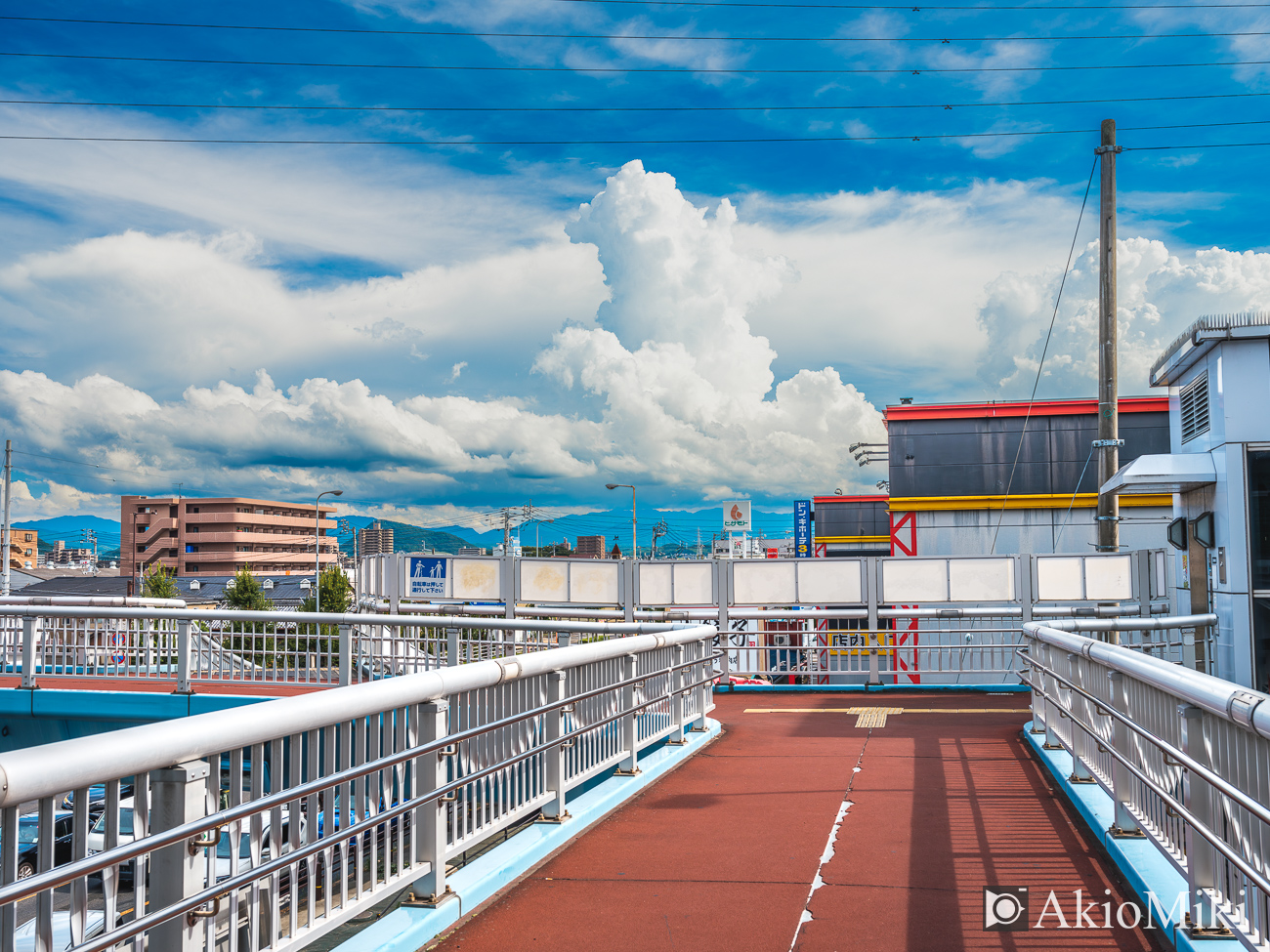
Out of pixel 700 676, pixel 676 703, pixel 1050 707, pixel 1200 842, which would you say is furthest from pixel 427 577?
pixel 1200 842

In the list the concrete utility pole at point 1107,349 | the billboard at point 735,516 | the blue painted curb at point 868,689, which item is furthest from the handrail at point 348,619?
the billboard at point 735,516

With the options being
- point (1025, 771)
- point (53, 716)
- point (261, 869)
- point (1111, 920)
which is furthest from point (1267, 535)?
point (53, 716)

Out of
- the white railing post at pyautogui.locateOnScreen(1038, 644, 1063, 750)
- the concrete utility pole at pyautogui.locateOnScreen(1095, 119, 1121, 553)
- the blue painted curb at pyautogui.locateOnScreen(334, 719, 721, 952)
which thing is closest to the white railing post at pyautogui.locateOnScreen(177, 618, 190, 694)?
the blue painted curb at pyautogui.locateOnScreen(334, 719, 721, 952)

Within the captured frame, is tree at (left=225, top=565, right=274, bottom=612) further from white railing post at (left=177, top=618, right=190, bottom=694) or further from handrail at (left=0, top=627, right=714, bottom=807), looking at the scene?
handrail at (left=0, top=627, right=714, bottom=807)

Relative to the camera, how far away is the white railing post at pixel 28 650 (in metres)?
13.8

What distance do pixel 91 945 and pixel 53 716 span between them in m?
13.3

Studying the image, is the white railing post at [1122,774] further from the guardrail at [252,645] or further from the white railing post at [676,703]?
the guardrail at [252,645]

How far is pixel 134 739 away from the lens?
9.42 feet

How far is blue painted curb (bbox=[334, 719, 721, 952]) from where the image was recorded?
4297mm

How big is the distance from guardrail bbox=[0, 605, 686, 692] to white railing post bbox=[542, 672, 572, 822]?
192 inches

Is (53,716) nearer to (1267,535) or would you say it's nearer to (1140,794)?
(1140,794)

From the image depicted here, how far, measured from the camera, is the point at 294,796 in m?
3.57

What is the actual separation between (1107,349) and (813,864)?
1500 centimetres

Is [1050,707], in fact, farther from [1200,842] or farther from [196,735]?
[196,735]
